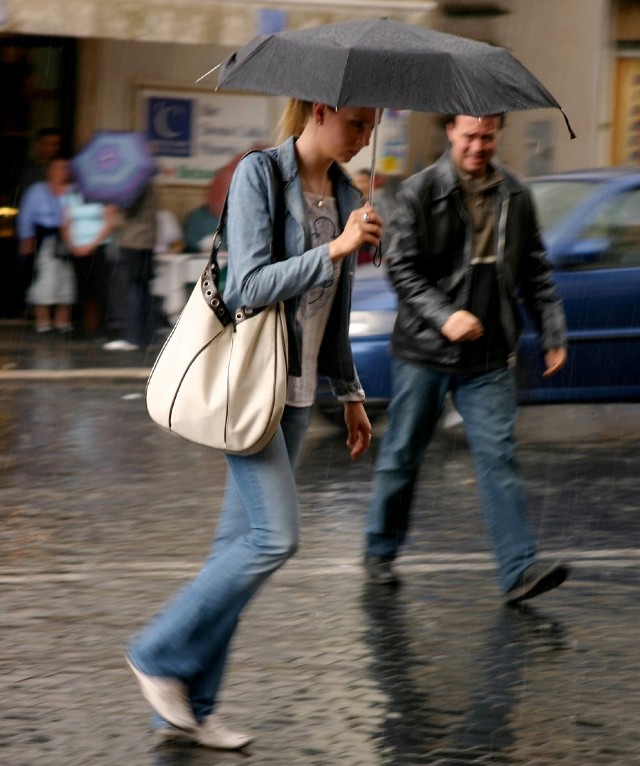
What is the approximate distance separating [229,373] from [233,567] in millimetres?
502

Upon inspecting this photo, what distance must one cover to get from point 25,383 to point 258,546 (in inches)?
344

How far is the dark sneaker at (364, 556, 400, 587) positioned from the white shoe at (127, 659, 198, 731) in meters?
2.02

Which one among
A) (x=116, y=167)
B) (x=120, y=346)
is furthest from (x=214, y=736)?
(x=116, y=167)

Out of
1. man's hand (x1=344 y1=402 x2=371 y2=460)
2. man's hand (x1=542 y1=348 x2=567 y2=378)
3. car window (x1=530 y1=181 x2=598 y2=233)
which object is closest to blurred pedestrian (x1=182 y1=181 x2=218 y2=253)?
car window (x1=530 y1=181 x2=598 y2=233)

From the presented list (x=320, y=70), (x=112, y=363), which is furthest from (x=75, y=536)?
(x=112, y=363)

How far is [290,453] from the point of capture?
453cm

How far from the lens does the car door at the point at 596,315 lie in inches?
382

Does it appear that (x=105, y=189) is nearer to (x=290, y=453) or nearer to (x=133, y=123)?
(x=133, y=123)

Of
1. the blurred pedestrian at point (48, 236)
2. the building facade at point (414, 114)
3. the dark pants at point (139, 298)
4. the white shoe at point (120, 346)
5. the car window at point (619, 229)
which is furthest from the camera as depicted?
the building facade at point (414, 114)

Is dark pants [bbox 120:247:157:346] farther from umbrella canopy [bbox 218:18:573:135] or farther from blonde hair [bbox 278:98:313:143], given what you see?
blonde hair [bbox 278:98:313:143]

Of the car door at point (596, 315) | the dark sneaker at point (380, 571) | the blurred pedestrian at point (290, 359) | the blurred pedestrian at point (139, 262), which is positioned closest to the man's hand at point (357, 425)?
the blurred pedestrian at point (290, 359)

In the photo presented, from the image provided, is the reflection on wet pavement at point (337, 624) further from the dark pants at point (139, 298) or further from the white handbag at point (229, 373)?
the dark pants at point (139, 298)

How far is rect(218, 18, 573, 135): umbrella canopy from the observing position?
4.33m

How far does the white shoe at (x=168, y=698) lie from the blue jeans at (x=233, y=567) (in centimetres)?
2
